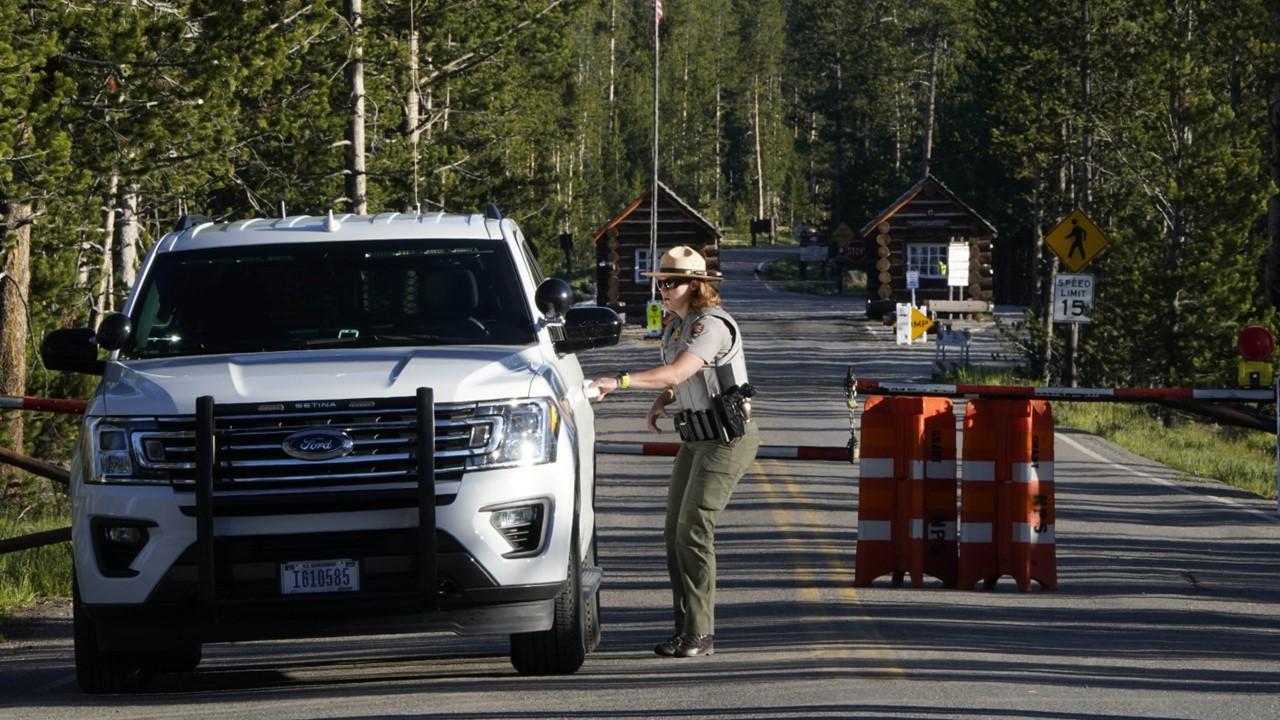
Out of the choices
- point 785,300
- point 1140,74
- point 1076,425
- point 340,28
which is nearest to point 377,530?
point 1076,425

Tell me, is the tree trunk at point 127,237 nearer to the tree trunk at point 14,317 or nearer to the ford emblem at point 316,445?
the tree trunk at point 14,317

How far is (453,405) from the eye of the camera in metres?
8.28

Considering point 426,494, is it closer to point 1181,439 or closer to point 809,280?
point 1181,439

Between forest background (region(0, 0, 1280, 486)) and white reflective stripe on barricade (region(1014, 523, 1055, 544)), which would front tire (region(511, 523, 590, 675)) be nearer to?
white reflective stripe on barricade (region(1014, 523, 1055, 544))

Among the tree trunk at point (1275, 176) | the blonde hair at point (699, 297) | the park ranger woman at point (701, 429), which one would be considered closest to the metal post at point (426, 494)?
the park ranger woman at point (701, 429)

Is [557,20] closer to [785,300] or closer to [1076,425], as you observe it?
[1076,425]

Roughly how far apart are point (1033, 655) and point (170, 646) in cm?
418

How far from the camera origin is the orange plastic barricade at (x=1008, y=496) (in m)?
12.1

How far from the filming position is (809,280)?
10025 cm

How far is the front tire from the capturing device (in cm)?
878

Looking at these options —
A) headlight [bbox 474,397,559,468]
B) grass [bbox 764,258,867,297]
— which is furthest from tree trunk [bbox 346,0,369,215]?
grass [bbox 764,258,867,297]

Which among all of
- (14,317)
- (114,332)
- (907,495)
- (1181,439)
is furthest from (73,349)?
(1181,439)

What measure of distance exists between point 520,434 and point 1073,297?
23.9 m

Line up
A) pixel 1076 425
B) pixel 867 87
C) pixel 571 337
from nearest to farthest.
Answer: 1. pixel 571 337
2. pixel 1076 425
3. pixel 867 87
